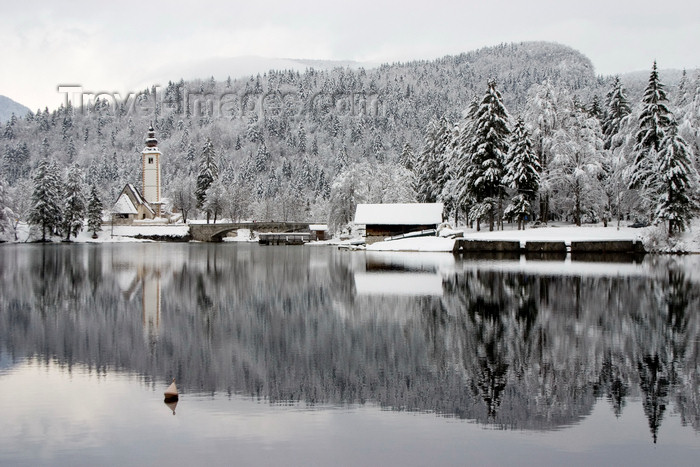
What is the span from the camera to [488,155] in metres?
65.8

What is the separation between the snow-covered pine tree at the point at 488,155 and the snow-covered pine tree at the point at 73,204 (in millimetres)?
57256

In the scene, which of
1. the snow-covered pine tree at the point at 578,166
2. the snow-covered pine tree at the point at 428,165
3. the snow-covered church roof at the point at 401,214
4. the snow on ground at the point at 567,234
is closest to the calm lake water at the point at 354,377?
the snow on ground at the point at 567,234

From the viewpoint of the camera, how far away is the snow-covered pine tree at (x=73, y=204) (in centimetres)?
9325

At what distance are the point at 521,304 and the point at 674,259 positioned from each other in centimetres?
2932

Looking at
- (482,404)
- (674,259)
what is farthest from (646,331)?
(674,259)

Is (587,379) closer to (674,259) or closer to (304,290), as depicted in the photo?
(304,290)

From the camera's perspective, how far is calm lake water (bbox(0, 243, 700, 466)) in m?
11.0

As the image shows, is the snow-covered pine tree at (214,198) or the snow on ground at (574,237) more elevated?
the snow-covered pine tree at (214,198)

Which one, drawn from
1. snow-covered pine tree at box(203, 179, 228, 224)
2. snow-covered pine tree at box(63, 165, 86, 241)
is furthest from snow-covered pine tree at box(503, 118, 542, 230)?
snow-covered pine tree at box(63, 165, 86, 241)

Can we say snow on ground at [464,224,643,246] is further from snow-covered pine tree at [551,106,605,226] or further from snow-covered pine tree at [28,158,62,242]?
snow-covered pine tree at [28,158,62,242]

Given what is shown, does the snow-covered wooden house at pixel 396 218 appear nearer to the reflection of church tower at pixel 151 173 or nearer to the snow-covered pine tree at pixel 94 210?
the snow-covered pine tree at pixel 94 210

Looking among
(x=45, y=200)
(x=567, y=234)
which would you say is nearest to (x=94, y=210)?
(x=45, y=200)

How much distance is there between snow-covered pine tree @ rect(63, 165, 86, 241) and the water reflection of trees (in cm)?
6439

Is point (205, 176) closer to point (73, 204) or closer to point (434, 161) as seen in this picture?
point (73, 204)
